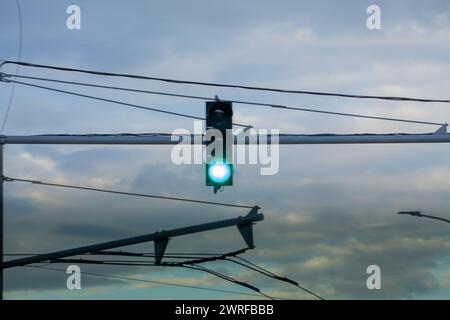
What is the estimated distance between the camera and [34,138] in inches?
542

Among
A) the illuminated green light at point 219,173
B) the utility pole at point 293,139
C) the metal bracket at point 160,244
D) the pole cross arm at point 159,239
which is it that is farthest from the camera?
the metal bracket at point 160,244

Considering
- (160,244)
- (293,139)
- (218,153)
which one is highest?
(293,139)

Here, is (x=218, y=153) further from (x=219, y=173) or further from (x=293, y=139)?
(x=293, y=139)

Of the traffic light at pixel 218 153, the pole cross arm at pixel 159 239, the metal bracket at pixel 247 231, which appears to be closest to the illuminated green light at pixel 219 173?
the traffic light at pixel 218 153

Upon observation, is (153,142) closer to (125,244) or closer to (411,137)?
(125,244)

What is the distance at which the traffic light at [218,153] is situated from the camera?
12578 millimetres

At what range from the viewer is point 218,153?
1278 cm

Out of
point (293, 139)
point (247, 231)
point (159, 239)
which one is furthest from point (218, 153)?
point (159, 239)

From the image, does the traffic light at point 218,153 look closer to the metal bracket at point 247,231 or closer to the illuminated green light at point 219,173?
the illuminated green light at point 219,173

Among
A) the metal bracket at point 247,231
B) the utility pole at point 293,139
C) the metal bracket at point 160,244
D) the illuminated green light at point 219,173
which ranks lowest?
the metal bracket at point 160,244

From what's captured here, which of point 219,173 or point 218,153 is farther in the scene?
point 218,153

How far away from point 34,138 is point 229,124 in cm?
320

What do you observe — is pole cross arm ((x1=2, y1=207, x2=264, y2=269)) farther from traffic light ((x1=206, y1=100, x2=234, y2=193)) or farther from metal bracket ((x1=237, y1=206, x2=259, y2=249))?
traffic light ((x1=206, y1=100, x2=234, y2=193))

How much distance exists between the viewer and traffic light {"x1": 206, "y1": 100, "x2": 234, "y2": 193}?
12.6 meters
